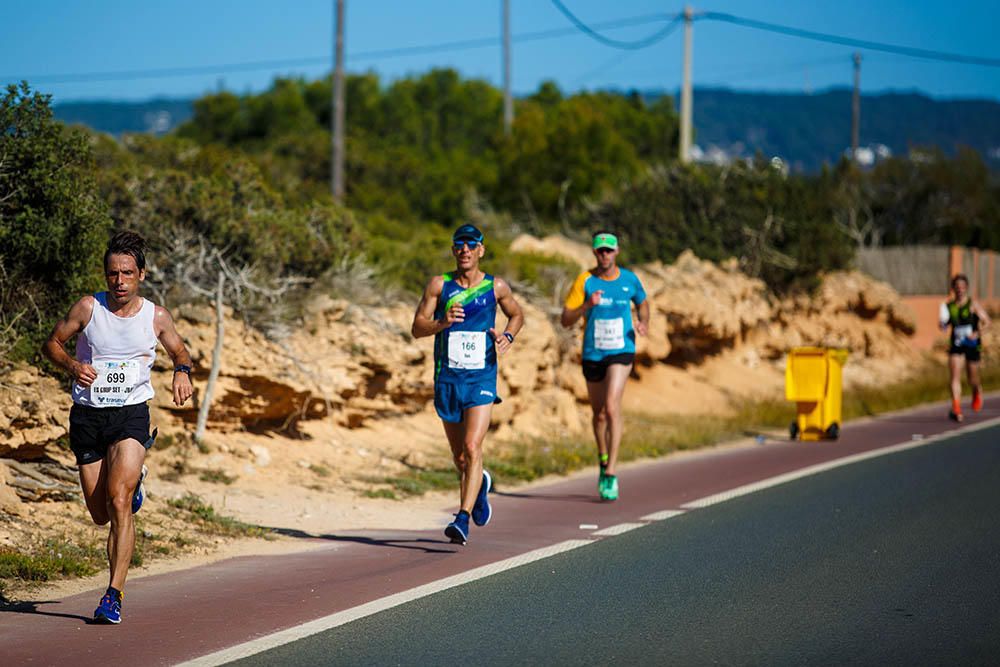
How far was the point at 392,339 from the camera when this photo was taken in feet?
45.0

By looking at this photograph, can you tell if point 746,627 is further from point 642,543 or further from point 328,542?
point 328,542

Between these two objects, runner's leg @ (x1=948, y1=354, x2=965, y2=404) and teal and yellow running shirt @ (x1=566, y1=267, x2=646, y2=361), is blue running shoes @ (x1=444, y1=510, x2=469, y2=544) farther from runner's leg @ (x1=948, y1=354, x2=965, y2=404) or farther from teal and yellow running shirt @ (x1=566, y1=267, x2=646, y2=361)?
runner's leg @ (x1=948, y1=354, x2=965, y2=404)

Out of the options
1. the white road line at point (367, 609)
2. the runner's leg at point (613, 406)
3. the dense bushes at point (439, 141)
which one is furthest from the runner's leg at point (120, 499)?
the dense bushes at point (439, 141)

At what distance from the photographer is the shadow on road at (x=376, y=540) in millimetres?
9242

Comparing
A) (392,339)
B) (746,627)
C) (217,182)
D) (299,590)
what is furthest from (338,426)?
(746,627)

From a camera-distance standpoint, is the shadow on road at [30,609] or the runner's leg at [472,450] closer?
the shadow on road at [30,609]

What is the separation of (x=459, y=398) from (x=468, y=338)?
1.33ft

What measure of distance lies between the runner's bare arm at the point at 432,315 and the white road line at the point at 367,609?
62.2 inches

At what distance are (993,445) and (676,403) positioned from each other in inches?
210

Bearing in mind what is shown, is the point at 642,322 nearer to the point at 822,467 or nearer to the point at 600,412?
the point at 600,412

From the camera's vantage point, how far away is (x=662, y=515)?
10.6 metres

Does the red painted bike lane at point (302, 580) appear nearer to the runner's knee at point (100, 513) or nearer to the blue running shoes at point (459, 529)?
the blue running shoes at point (459, 529)

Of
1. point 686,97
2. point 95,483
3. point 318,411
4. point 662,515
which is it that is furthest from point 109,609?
point 686,97

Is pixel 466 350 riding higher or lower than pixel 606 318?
lower
